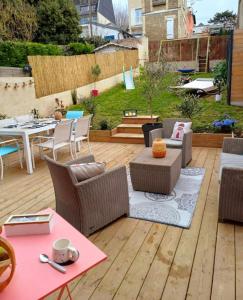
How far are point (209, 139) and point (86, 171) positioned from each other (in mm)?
3721

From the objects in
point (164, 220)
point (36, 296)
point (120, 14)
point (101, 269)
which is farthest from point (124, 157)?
point (120, 14)

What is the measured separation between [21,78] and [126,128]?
332 cm

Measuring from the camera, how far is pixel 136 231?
8.97 feet

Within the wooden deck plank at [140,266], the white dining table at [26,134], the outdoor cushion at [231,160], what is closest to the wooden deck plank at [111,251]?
the wooden deck plank at [140,266]

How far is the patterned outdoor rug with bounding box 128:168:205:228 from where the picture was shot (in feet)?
9.60

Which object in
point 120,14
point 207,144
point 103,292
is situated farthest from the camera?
point 120,14

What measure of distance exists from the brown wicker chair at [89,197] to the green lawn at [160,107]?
3.69 metres

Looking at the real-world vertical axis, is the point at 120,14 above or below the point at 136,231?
above

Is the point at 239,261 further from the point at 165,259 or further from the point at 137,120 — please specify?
the point at 137,120

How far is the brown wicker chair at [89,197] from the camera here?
8.17 feet

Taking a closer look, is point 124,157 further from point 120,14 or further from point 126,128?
point 120,14

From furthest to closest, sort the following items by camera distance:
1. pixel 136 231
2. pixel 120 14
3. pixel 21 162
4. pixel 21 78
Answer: pixel 120 14
pixel 21 78
pixel 21 162
pixel 136 231

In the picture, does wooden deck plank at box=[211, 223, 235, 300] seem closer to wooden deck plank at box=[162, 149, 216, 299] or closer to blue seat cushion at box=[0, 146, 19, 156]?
wooden deck plank at box=[162, 149, 216, 299]

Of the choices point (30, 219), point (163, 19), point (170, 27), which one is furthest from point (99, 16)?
point (30, 219)
